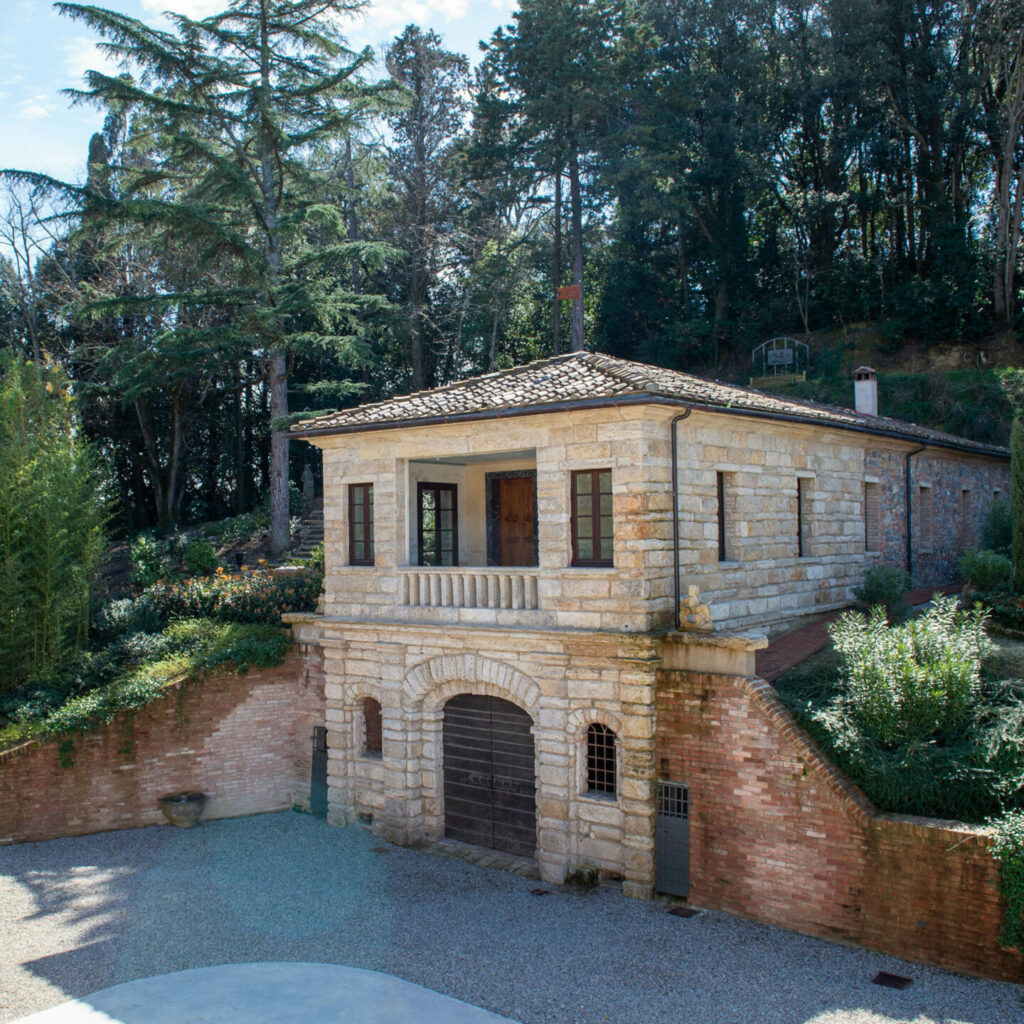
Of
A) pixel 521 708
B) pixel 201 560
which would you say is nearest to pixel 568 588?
pixel 521 708

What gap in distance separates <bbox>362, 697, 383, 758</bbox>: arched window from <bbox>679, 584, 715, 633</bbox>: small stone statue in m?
6.40

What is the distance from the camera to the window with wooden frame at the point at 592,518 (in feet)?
42.3

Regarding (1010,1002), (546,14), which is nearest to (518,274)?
(546,14)

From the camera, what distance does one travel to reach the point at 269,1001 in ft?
32.6

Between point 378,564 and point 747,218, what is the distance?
97.2ft

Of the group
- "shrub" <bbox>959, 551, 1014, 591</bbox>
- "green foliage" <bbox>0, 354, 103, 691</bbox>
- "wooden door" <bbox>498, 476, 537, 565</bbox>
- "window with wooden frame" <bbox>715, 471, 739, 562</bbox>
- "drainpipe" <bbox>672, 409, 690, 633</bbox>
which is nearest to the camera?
"drainpipe" <bbox>672, 409, 690, 633</bbox>

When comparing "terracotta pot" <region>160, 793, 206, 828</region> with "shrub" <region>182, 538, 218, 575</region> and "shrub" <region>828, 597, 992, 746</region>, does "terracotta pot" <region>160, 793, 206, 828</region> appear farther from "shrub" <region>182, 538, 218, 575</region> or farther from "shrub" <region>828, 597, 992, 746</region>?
"shrub" <region>828, 597, 992, 746</region>

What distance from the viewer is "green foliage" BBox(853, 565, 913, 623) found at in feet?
52.3

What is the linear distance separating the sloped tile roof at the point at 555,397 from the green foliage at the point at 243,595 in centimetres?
512

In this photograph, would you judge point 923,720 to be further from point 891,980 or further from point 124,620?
point 124,620

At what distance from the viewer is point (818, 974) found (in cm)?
990

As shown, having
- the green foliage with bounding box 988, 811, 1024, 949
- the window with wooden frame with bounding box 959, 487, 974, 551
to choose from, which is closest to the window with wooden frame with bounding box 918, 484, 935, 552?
the window with wooden frame with bounding box 959, 487, 974, 551

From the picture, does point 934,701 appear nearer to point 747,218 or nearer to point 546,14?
point 546,14

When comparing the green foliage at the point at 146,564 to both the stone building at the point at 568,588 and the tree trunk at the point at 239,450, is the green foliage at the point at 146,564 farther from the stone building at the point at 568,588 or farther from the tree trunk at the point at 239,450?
the stone building at the point at 568,588
